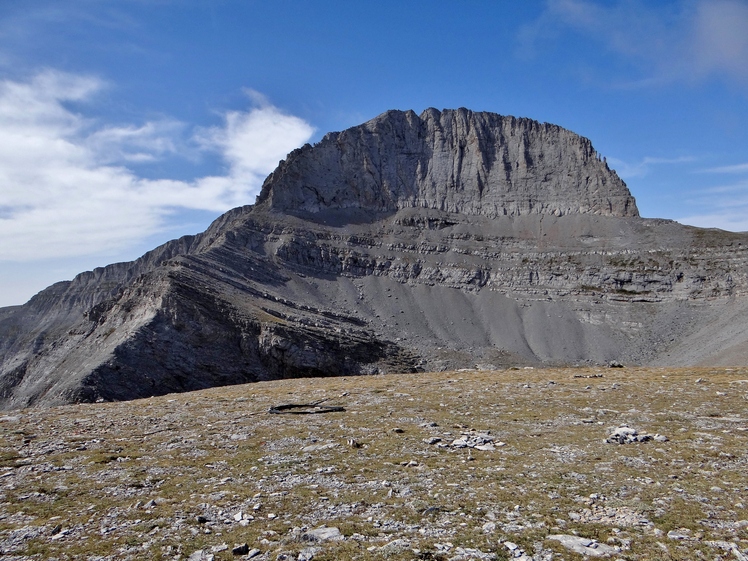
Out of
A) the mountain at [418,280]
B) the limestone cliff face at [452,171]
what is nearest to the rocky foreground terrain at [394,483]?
the mountain at [418,280]

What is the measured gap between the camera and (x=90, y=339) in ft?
286

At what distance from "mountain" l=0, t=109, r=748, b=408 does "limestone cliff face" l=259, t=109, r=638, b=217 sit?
1.97 ft

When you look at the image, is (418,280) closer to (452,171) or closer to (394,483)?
(452,171)

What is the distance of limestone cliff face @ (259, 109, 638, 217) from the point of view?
554 ft

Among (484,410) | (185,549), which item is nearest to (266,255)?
(484,410)

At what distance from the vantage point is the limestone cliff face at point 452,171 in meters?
169

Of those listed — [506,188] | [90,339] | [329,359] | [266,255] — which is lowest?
[329,359]

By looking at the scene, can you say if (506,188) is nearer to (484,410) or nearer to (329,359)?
(329,359)

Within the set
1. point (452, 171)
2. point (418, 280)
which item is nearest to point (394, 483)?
point (418, 280)

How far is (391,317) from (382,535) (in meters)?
116

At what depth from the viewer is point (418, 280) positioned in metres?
146

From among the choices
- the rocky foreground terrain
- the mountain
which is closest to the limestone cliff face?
the mountain

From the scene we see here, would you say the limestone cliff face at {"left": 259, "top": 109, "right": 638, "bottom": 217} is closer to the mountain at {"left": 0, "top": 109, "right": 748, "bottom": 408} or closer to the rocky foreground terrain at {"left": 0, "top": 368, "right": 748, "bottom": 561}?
the mountain at {"left": 0, "top": 109, "right": 748, "bottom": 408}

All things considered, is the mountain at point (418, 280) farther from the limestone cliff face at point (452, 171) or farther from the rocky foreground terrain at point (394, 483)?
the rocky foreground terrain at point (394, 483)
